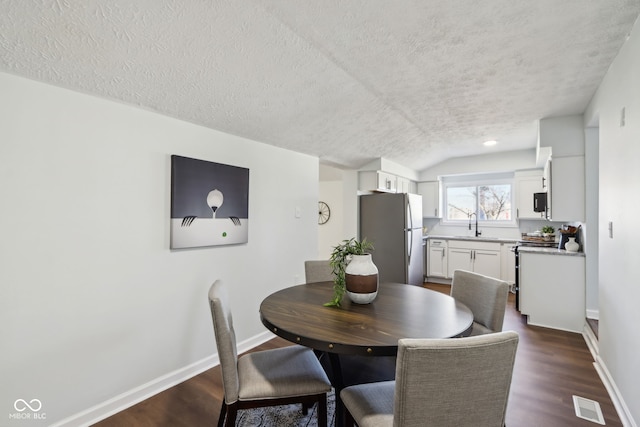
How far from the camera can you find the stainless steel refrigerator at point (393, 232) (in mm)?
4176

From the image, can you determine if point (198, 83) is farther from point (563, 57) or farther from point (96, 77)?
point (563, 57)

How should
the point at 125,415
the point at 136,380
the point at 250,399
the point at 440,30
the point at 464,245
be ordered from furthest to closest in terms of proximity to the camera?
1. the point at 464,245
2. the point at 136,380
3. the point at 125,415
4. the point at 440,30
5. the point at 250,399

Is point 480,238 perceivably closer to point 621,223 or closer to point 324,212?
point 324,212

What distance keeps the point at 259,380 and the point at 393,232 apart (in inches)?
123

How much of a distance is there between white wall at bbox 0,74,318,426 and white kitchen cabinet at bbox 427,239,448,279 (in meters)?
3.98

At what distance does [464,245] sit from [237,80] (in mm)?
4579

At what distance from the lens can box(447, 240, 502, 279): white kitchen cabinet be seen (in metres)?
4.84

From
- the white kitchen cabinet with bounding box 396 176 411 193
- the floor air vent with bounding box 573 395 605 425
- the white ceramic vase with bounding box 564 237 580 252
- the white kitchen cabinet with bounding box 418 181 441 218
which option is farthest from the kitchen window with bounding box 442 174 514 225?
the floor air vent with bounding box 573 395 605 425

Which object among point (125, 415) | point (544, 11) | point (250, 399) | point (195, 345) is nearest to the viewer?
point (250, 399)

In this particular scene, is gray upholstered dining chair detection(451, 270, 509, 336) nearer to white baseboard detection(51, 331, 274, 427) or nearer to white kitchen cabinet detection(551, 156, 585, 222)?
white kitchen cabinet detection(551, 156, 585, 222)

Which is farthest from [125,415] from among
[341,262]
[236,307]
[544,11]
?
[544,11]

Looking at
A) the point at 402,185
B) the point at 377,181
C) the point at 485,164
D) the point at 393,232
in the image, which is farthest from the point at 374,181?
the point at 485,164

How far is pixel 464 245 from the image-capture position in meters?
5.10

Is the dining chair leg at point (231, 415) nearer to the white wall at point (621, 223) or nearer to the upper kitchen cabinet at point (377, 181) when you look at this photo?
the white wall at point (621, 223)
